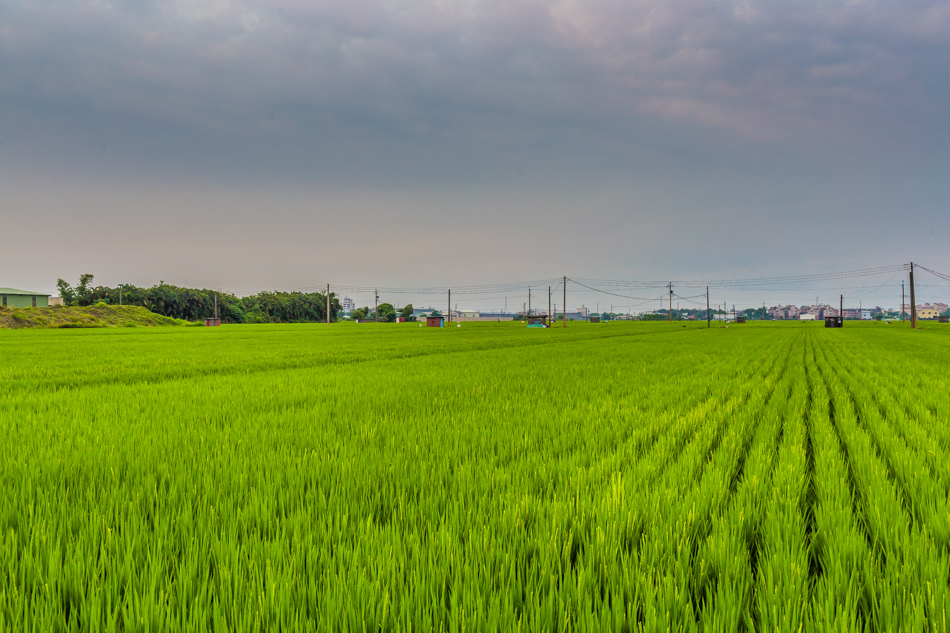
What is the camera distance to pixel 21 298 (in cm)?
7519

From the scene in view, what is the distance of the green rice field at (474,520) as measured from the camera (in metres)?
1.46

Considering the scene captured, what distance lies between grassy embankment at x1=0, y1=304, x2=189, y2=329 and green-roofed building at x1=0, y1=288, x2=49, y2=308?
77.4 feet

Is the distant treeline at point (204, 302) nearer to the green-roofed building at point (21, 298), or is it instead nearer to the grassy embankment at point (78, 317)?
the green-roofed building at point (21, 298)

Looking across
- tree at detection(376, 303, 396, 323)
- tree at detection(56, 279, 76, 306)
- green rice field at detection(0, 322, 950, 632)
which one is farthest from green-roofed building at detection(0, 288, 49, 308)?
green rice field at detection(0, 322, 950, 632)

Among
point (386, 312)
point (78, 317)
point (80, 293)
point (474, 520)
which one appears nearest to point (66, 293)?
point (80, 293)

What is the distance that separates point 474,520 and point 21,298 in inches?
4155

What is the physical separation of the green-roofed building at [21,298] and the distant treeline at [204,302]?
2.93 metres

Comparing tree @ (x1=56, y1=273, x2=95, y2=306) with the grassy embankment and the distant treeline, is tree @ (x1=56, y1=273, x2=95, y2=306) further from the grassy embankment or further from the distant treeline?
the grassy embankment

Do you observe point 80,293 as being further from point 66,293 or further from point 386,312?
point 386,312

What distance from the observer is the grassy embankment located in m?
47.5

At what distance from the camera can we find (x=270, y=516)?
2209 millimetres

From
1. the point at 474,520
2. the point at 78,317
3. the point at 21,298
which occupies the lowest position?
the point at 474,520

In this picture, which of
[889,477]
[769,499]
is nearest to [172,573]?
[769,499]

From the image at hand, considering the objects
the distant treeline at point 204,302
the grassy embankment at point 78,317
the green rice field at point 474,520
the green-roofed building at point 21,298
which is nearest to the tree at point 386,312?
the distant treeline at point 204,302
